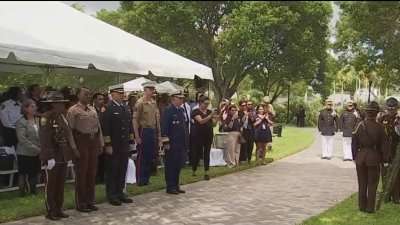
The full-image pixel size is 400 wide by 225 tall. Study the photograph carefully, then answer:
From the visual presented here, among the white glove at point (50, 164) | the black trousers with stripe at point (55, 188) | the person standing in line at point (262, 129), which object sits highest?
the person standing in line at point (262, 129)

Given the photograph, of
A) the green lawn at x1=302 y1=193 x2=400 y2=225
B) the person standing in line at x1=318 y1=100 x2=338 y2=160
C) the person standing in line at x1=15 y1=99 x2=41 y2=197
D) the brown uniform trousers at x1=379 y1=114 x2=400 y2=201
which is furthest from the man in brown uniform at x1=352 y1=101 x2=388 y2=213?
the person standing in line at x1=318 y1=100 x2=338 y2=160

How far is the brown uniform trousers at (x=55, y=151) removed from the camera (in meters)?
7.20

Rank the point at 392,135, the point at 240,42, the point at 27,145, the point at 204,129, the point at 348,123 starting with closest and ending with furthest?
the point at 27,145, the point at 392,135, the point at 204,129, the point at 348,123, the point at 240,42

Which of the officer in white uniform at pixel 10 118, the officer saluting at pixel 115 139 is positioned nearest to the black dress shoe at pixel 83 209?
the officer saluting at pixel 115 139

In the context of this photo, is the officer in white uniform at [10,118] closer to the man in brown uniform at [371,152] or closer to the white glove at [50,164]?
the white glove at [50,164]

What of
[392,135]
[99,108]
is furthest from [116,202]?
[392,135]

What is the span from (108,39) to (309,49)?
25275 millimetres

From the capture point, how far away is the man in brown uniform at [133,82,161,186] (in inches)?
378

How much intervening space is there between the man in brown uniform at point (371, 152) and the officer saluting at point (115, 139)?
3681 millimetres

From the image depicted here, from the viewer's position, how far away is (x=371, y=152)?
313 inches

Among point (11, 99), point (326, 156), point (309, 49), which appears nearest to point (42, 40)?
point (11, 99)

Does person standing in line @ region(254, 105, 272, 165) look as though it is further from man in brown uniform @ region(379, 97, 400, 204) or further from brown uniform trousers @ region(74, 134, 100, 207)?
brown uniform trousers @ region(74, 134, 100, 207)

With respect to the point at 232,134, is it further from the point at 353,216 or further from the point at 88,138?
the point at 88,138

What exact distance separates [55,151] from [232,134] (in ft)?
20.9
